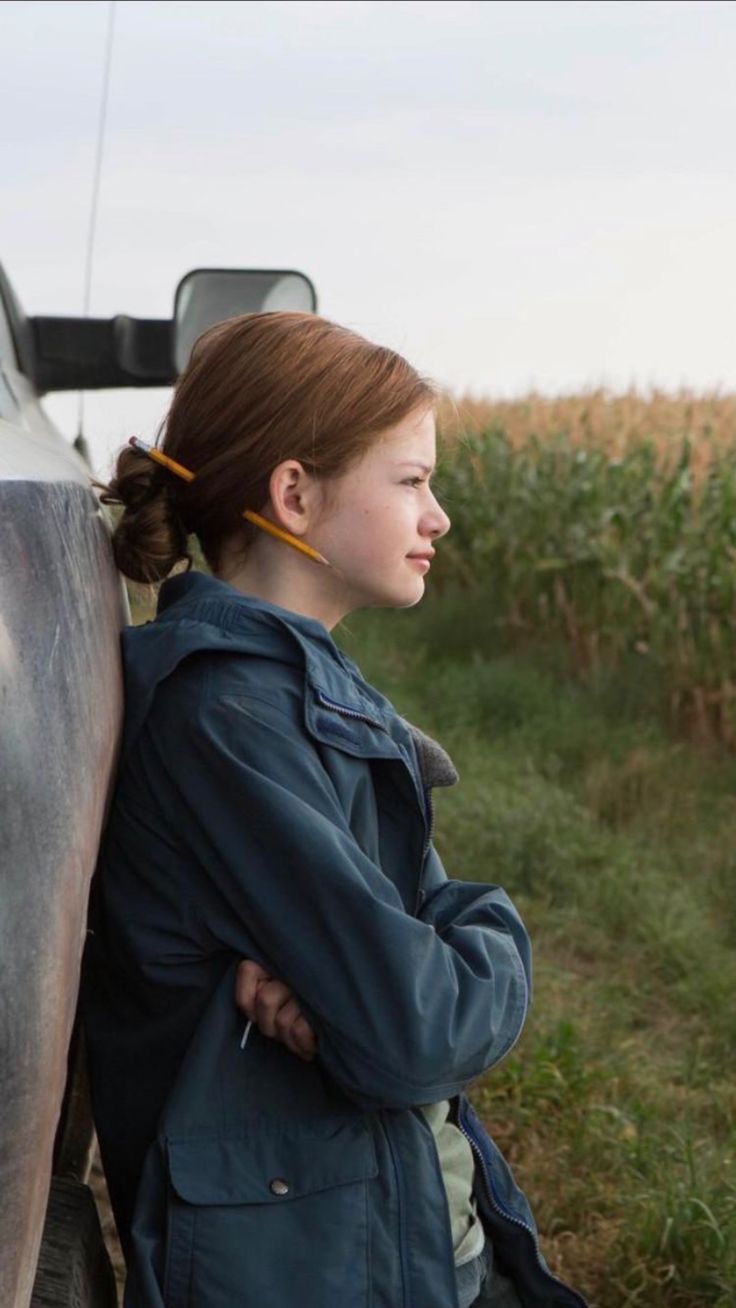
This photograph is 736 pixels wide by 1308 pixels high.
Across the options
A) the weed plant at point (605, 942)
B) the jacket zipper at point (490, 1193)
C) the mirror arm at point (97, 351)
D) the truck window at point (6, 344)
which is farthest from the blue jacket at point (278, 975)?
the mirror arm at point (97, 351)

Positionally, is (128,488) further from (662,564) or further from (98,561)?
(662,564)

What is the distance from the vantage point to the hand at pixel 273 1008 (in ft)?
5.82

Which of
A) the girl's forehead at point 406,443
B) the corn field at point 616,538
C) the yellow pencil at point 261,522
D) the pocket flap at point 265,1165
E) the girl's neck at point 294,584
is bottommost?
the corn field at point 616,538

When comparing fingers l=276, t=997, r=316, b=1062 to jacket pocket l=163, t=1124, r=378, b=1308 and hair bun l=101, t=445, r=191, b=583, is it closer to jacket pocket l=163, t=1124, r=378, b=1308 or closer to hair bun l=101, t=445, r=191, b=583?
jacket pocket l=163, t=1124, r=378, b=1308

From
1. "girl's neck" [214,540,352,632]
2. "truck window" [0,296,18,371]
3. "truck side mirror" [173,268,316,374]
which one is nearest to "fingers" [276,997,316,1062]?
"girl's neck" [214,540,352,632]

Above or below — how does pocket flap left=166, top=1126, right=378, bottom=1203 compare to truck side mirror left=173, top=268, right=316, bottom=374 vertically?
below

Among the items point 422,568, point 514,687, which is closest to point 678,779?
point 514,687

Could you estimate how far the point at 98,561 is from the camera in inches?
73.5

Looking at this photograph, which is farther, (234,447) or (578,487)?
(578,487)

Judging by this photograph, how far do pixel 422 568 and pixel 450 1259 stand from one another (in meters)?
0.77

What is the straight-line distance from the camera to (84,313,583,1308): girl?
1.75 meters

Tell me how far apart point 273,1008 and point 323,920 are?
0.34 ft

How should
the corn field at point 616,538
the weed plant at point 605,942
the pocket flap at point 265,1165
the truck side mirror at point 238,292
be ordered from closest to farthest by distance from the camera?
the pocket flap at point 265,1165
the truck side mirror at point 238,292
the weed plant at point 605,942
the corn field at point 616,538

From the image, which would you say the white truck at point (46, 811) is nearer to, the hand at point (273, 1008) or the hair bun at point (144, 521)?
the hair bun at point (144, 521)
